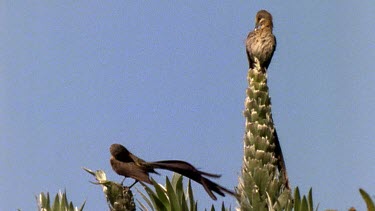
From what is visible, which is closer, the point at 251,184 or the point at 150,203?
the point at 251,184

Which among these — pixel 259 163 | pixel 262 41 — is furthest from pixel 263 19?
pixel 259 163

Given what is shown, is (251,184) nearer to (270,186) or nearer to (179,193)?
(270,186)

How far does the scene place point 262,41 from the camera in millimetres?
5273

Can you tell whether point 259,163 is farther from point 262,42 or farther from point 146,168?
point 262,42

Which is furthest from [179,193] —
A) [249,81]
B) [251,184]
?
[249,81]

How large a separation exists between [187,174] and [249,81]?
68 centimetres

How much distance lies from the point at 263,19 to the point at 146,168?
4.29ft

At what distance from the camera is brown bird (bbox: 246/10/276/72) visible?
5105 millimetres

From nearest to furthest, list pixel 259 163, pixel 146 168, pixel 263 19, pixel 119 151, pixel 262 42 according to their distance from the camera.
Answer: pixel 259 163 → pixel 146 168 → pixel 119 151 → pixel 262 42 → pixel 263 19

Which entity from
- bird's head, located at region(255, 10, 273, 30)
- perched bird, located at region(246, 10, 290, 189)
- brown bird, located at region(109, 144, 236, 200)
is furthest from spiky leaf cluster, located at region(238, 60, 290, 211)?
bird's head, located at region(255, 10, 273, 30)

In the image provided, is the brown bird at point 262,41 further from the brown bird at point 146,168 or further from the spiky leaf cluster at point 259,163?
the brown bird at point 146,168

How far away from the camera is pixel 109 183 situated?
199 inches

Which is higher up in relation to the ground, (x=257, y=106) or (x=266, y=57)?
(x=266, y=57)

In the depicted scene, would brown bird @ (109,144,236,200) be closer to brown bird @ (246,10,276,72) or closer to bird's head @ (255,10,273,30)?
brown bird @ (246,10,276,72)
